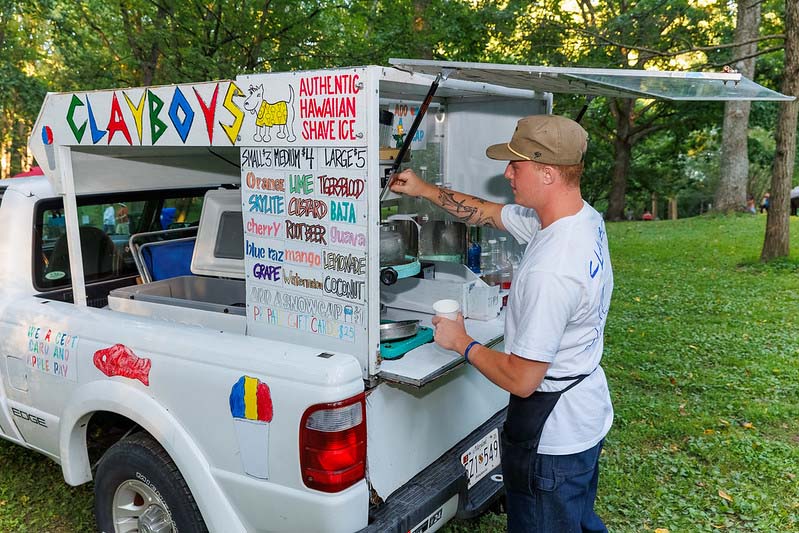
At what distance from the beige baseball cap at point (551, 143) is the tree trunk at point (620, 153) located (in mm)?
18449

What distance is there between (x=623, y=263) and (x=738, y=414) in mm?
6542

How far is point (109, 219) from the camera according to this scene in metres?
3.65

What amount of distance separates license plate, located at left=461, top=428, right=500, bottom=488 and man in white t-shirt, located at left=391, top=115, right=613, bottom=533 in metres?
Answer: 0.39

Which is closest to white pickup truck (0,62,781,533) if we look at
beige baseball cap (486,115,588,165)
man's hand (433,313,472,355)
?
man's hand (433,313,472,355)

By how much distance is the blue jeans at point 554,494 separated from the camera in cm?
215

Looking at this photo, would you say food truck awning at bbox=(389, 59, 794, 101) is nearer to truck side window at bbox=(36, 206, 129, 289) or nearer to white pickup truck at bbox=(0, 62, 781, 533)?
white pickup truck at bbox=(0, 62, 781, 533)

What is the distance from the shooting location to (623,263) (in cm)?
1096

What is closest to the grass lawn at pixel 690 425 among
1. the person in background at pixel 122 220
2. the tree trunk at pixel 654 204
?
the person in background at pixel 122 220

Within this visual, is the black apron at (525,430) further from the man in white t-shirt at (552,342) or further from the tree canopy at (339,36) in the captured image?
the tree canopy at (339,36)

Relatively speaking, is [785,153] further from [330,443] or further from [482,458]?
[330,443]

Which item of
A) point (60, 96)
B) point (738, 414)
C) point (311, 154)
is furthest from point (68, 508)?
point (738, 414)

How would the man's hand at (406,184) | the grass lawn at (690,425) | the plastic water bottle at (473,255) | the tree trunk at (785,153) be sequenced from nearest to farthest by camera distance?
the man's hand at (406,184) < the grass lawn at (690,425) < the plastic water bottle at (473,255) < the tree trunk at (785,153)

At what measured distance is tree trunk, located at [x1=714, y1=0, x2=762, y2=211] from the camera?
14.1 meters

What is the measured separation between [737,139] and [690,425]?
13.8 m
